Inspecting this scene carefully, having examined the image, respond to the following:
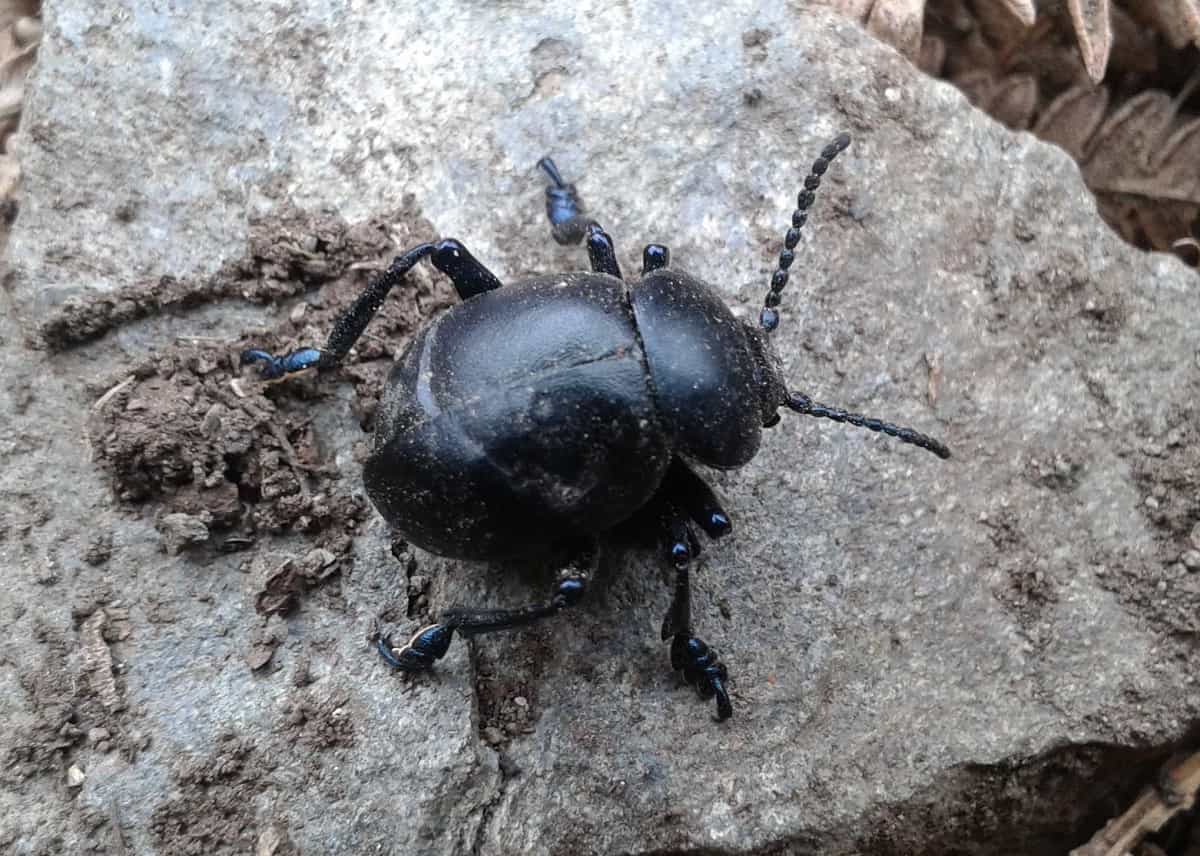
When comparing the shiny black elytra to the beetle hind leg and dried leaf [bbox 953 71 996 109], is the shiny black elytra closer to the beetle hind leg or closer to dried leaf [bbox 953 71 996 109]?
the beetle hind leg

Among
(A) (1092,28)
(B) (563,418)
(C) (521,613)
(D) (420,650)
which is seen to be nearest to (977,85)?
(A) (1092,28)

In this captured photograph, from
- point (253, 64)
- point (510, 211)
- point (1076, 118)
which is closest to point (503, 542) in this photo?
point (510, 211)

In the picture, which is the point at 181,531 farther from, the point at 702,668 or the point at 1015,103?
the point at 1015,103

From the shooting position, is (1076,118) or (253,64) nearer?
(253,64)

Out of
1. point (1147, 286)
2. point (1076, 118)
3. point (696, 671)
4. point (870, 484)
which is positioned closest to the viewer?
point (696, 671)

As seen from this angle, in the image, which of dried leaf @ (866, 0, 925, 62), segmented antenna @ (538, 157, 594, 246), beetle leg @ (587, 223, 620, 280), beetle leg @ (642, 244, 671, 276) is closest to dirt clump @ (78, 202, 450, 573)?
segmented antenna @ (538, 157, 594, 246)

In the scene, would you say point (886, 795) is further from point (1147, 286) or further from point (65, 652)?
point (65, 652)

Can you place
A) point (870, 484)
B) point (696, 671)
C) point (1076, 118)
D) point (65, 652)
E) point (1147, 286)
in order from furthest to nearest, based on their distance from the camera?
point (1076, 118)
point (1147, 286)
point (870, 484)
point (696, 671)
point (65, 652)
